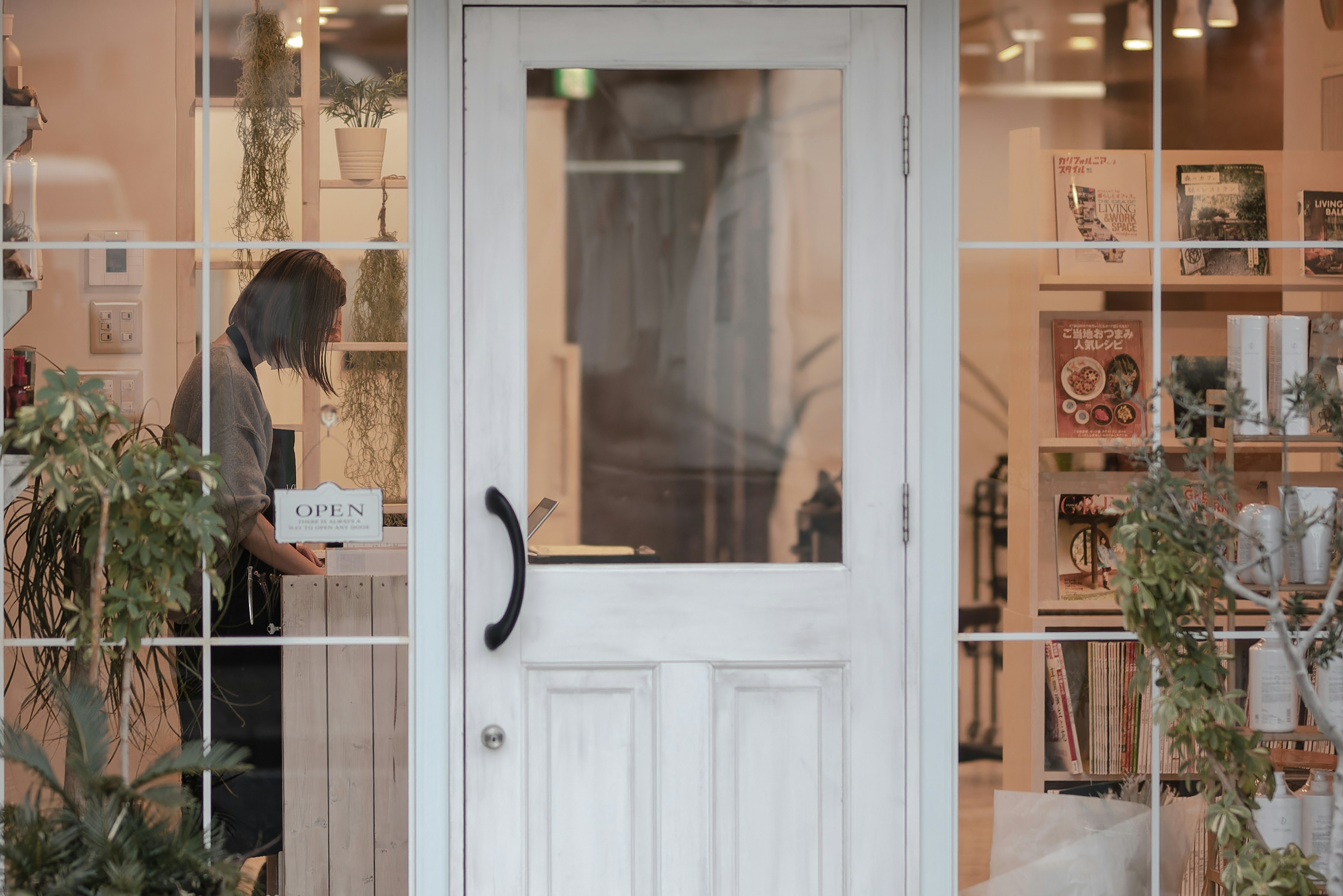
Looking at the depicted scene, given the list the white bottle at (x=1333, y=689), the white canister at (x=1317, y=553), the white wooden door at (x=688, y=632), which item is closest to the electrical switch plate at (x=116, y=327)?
the white wooden door at (x=688, y=632)

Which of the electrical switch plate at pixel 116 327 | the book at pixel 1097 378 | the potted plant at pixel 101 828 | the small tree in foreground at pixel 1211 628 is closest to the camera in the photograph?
the potted plant at pixel 101 828

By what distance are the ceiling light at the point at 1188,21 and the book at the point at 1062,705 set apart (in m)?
1.31

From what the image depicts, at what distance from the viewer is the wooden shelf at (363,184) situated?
2297 millimetres

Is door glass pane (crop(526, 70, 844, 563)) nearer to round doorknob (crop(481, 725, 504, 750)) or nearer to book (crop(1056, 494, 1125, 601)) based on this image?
round doorknob (crop(481, 725, 504, 750))

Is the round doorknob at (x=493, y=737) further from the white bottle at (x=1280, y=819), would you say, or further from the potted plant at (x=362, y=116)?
the white bottle at (x=1280, y=819)

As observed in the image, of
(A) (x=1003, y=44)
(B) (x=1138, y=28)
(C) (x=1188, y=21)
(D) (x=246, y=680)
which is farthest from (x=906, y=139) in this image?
(D) (x=246, y=680)

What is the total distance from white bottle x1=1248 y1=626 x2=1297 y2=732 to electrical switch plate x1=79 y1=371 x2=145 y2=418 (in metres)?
2.36

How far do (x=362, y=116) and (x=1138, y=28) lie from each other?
164 cm

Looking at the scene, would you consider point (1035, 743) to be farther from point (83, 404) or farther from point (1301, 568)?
point (83, 404)

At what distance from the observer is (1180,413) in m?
2.35

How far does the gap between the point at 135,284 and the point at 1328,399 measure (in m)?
2.29

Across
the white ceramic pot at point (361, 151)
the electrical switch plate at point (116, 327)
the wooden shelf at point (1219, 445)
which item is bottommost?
the wooden shelf at point (1219, 445)

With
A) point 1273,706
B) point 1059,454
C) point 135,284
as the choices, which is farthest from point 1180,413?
point 135,284

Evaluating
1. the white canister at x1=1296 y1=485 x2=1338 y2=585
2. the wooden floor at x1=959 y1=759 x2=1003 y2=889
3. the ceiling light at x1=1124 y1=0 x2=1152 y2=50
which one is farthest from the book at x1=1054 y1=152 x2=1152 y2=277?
the wooden floor at x1=959 y1=759 x2=1003 y2=889
